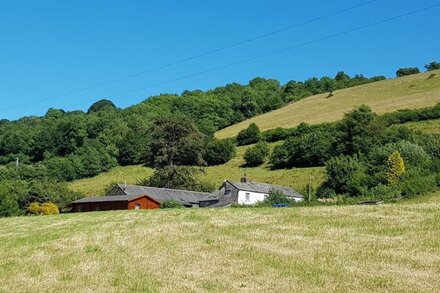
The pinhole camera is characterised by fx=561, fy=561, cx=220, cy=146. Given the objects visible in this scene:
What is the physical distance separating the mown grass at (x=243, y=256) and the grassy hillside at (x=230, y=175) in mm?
62038

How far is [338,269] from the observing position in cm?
1362

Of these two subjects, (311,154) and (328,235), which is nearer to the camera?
(328,235)

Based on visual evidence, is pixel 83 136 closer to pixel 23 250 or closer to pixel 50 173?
pixel 50 173

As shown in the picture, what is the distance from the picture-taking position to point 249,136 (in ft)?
409

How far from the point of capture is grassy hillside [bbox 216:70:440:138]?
11786 cm

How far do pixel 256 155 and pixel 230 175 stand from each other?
7514mm

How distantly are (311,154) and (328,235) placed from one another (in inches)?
3109

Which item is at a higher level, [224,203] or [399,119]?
[399,119]

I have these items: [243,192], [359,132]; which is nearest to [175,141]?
[243,192]

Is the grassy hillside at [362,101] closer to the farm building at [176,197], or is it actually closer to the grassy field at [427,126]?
the grassy field at [427,126]

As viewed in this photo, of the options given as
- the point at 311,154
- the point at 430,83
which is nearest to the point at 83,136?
the point at 311,154

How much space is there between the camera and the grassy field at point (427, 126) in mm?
92331

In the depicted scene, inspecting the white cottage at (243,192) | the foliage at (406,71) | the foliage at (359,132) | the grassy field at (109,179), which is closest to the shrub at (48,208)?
the grassy field at (109,179)

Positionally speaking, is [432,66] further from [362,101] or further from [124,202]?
[124,202]
